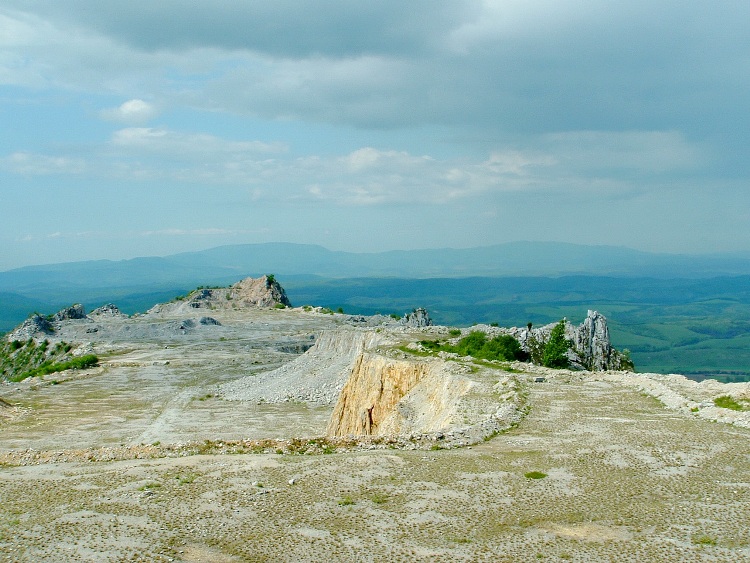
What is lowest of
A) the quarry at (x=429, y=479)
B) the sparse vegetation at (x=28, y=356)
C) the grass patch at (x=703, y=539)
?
the sparse vegetation at (x=28, y=356)

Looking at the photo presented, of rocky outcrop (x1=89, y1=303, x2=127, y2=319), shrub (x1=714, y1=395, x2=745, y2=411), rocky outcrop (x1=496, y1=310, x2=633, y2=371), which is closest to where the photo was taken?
shrub (x1=714, y1=395, x2=745, y2=411)

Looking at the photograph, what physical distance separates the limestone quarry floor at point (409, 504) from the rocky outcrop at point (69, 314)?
12774 centimetres

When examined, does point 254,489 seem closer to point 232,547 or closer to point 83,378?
point 232,547

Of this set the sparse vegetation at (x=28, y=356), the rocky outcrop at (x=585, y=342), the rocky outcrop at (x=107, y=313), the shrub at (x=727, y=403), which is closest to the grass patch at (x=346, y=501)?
the shrub at (x=727, y=403)

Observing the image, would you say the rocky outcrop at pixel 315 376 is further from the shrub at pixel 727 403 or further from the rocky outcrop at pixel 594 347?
the shrub at pixel 727 403

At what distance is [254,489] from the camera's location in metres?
19.0

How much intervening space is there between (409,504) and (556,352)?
118 feet

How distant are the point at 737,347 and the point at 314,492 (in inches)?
8436

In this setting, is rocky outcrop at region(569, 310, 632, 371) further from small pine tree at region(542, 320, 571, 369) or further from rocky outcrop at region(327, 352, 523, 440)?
rocky outcrop at region(327, 352, 523, 440)

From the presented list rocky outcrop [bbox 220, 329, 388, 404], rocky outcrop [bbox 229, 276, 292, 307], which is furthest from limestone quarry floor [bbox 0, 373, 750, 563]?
rocky outcrop [bbox 229, 276, 292, 307]

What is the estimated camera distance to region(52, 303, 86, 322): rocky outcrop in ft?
449

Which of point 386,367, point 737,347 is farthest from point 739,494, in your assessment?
point 737,347

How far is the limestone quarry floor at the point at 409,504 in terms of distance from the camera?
49.3 ft

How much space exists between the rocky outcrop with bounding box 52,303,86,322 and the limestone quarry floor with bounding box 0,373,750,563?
128m
